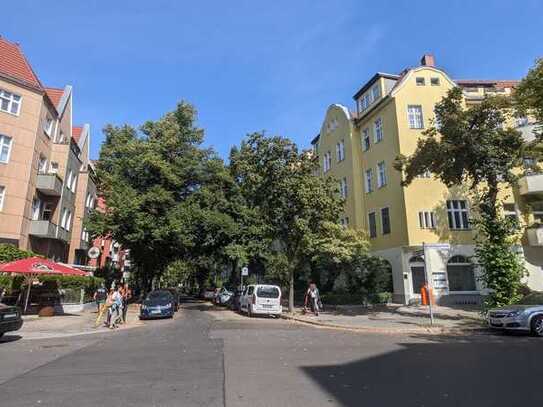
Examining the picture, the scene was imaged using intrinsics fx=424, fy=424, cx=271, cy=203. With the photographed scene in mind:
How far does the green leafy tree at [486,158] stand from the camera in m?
19.1

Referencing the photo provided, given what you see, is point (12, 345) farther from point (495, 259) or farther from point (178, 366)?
point (495, 259)

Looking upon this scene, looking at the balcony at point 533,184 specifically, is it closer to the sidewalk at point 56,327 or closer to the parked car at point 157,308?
the parked car at point 157,308

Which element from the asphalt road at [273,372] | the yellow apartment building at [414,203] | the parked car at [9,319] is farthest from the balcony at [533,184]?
the parked car at [9,319]

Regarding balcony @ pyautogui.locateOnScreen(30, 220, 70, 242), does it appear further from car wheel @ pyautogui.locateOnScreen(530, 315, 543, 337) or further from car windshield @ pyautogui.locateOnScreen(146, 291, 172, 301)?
car wheel @ pyautogui.locateOnScreen(530, 315, 543, 337)

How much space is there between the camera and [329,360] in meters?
9.73

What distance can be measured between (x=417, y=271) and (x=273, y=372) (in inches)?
917

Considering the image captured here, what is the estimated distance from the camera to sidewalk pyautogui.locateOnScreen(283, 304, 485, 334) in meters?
16.8

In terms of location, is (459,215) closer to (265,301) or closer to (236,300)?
(265,301)

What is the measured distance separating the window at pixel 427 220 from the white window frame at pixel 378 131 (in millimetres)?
7154

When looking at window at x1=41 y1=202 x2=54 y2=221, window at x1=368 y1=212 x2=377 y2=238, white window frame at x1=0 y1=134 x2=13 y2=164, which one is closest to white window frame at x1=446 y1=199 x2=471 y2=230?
window at x1=368 y1=212 x2=377 y2=238

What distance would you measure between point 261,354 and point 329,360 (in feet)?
6.04

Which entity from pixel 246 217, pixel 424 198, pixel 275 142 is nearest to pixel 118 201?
pixel 246 217

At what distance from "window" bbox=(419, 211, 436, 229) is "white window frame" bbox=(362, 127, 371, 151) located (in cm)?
825

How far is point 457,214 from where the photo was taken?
30.2m
